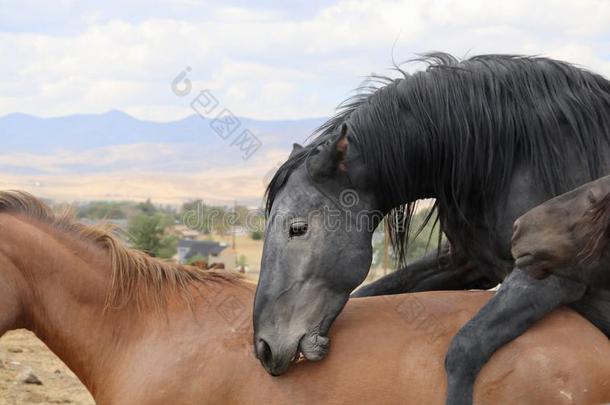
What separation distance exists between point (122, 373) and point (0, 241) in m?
0.81

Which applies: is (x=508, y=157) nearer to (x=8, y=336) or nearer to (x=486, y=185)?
(x=486, y=185)

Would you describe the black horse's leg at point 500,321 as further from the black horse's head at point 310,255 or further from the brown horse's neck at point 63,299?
the brown horse's neck at point 63,299

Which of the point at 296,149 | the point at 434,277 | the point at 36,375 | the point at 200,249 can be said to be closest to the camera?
the point at 296,149

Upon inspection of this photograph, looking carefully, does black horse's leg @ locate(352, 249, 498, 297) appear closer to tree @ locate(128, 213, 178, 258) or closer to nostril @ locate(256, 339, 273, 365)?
nostril @ locate(256, 339, 273, 365)

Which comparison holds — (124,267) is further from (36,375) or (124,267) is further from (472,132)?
(36,375)

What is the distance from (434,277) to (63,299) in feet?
6.61

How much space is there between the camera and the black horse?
3521 mm

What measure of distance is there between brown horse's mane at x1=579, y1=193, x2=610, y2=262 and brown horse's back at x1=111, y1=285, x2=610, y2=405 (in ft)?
1.30

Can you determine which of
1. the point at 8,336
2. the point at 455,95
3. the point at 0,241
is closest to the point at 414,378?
the point at 455,95

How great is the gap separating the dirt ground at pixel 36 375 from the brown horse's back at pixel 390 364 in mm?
3612

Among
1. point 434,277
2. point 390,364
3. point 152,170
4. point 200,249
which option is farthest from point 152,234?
point 152,170

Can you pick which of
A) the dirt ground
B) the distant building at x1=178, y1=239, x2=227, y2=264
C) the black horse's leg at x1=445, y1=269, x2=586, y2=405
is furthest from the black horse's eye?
the distant building at x1=178, y1=239, x2=227, y2=264

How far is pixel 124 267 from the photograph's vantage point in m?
3.94

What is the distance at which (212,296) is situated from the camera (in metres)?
3.96
